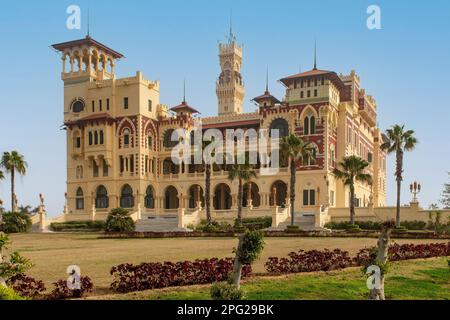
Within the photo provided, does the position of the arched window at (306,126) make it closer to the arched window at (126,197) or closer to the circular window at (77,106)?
the arched window at (126,197)

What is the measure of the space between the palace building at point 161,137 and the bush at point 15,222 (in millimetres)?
8751

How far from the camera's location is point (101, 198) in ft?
242

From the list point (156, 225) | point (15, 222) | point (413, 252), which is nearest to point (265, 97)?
point (156, 225)

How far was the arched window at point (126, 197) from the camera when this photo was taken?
7219cm

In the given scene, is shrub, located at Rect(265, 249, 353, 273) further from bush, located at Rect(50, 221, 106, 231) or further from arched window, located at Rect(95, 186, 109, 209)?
arched window, located at Rect(95, 186, 109, 209)

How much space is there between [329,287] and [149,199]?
59312mm

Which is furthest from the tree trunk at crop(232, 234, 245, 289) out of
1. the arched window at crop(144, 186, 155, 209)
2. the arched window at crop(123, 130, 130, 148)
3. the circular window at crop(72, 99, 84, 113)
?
the circular window at crop(72, 99, 84, 113)

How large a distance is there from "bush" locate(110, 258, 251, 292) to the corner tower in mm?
98423

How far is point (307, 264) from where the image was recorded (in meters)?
19.2

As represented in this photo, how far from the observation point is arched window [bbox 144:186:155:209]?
73125 mm

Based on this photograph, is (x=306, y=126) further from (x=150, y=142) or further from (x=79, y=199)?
(x=79, y=199)

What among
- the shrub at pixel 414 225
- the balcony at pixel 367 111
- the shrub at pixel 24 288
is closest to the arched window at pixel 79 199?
the balcony at pixel 367 111
